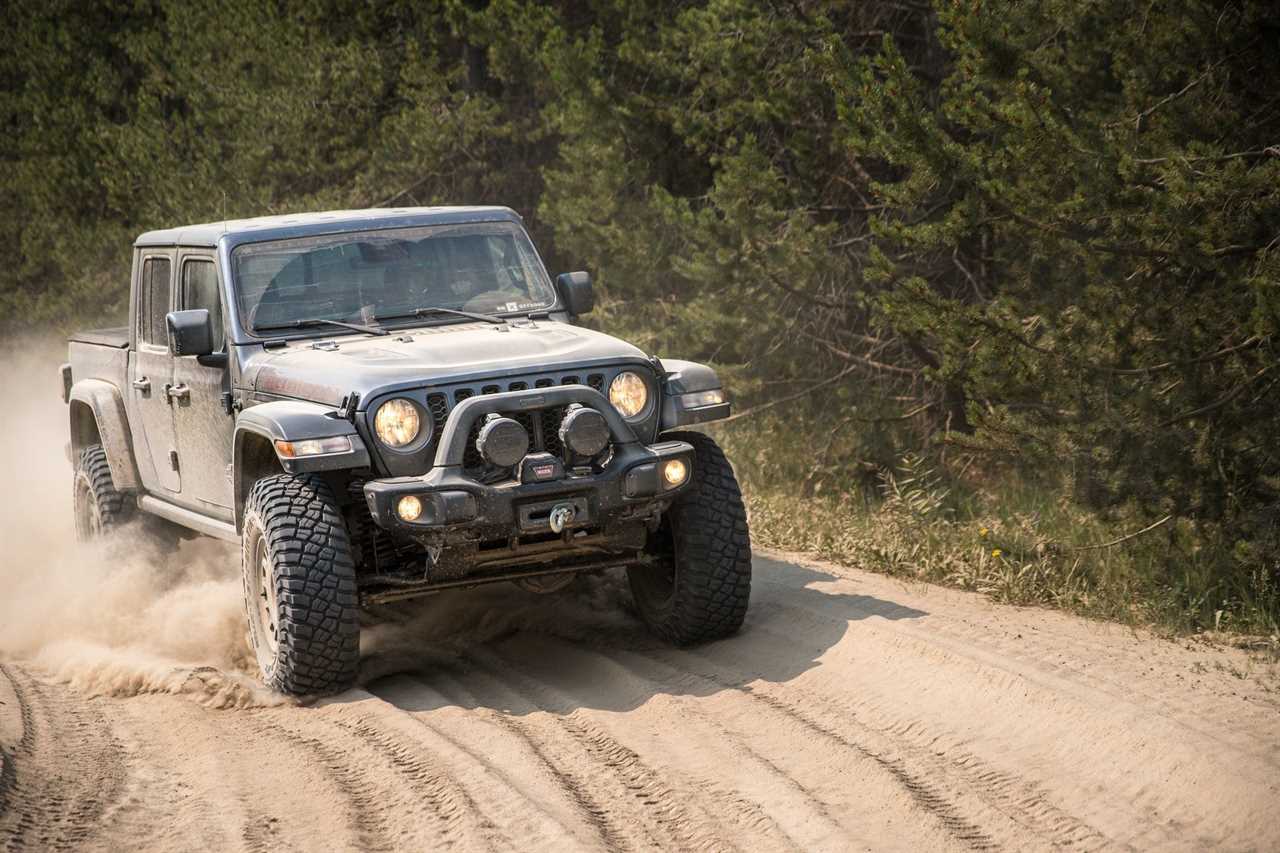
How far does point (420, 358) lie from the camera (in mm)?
6402

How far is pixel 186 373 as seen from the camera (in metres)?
7.75

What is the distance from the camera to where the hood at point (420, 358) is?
6.20 m

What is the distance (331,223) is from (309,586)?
2.17 metres

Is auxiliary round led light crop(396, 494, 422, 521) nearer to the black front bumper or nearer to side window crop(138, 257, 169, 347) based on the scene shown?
the black front bumper

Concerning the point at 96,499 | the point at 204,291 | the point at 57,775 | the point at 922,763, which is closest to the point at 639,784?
the point at 922,763

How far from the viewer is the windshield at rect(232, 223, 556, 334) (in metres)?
7.27

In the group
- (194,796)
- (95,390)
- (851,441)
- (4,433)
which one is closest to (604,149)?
(851,441)

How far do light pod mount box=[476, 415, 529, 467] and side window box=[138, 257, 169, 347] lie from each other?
2.89m

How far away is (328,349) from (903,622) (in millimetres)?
2865

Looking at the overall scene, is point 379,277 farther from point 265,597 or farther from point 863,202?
point 863,202

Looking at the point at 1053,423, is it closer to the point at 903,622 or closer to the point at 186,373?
the point at 903,622

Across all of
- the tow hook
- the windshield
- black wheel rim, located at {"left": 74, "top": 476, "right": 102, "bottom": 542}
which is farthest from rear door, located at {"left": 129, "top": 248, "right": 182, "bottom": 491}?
the tow hook

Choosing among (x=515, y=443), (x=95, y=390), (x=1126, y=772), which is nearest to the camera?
(x=1126, y=772)

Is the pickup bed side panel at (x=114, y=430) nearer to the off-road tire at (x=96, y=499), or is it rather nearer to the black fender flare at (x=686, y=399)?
the off-road tire at (x=96, y=499)
